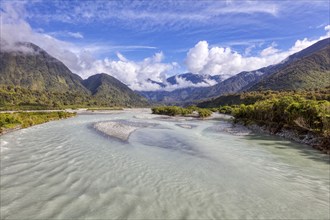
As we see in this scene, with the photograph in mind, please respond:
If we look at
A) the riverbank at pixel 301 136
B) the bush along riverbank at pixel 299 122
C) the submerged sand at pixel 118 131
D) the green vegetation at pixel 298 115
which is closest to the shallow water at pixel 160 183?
the riverbank at pixel 301 136

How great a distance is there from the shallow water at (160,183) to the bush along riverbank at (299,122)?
27.6ft

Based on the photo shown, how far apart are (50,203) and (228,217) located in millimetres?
11871

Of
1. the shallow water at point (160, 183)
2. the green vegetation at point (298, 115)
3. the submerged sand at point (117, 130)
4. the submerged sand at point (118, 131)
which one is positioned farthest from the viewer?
the submerged sand at point (117, 130)

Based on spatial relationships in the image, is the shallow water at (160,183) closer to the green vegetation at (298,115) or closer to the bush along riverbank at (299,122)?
the bush along riverbank at (299,122)

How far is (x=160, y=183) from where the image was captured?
77.4ft

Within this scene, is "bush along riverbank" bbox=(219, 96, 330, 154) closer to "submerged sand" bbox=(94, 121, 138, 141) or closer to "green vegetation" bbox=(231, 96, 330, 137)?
"green vegetation" bbox=(231, 96, 330, 137)

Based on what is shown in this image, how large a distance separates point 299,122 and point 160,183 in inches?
1625

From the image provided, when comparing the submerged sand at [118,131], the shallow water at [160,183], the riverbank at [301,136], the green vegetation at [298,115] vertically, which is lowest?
the shallow water at [160,183]

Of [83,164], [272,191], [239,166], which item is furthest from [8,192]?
[239,166]

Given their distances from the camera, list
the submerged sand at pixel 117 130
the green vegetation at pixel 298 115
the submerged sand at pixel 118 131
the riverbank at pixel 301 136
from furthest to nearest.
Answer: the submerged sand at pixel 117 130 < the submerged sand at pixel 118 131 < the green vegetation at pixel 298 115 < the riverbank at pixel 301 136

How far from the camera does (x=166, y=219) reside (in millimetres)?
16547

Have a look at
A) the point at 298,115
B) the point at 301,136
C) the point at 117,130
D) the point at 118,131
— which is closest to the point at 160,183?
the point at 301,136

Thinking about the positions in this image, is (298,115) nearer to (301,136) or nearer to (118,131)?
(301,136)

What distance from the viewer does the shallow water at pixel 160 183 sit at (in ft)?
58.3
